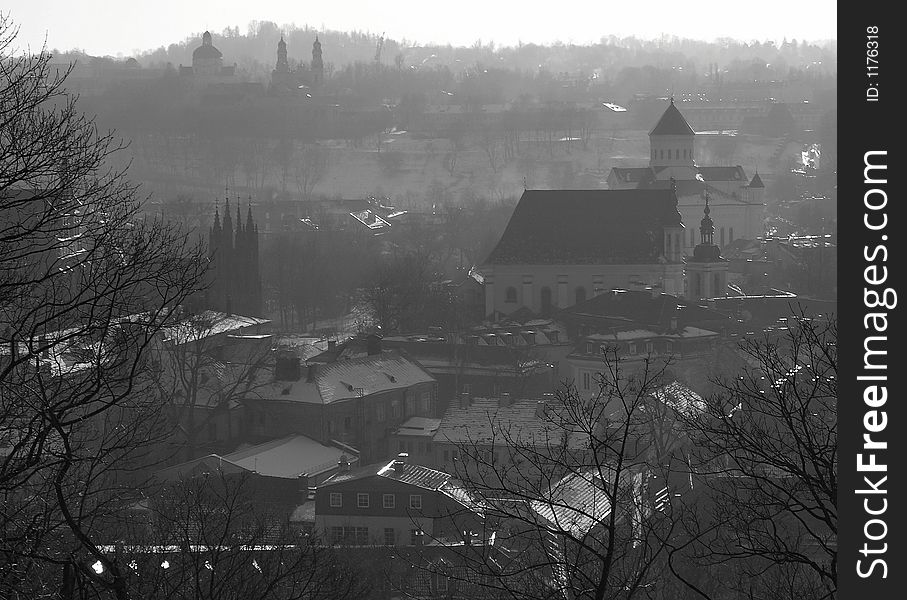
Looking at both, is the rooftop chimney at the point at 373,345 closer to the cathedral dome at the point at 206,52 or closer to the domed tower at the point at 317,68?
the domed tower at the point at 317,68

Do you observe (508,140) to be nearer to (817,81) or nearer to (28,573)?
(817,81)

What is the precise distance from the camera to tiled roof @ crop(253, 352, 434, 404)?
32812 millimetres

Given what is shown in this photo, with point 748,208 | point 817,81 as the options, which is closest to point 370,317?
point 748,208

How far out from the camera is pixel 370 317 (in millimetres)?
53531

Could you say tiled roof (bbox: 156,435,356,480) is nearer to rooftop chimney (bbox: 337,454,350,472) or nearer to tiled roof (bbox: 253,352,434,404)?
rooftop chimney (bbox: 337,454,350,472)

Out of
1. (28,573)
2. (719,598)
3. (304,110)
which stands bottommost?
(719,598)

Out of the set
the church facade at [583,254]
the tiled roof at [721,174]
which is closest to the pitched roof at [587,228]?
the church facade at [583,254]

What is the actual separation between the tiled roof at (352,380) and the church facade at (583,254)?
390 inches

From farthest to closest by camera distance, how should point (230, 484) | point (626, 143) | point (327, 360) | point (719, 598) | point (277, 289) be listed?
1. point (626, 143)
2. point (277, 289)
3. point (327, 360)
4. point (230, 484)
5. point (719, 598)

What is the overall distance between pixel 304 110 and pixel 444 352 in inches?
4093

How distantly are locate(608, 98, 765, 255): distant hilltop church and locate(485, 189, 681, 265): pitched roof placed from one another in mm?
9141

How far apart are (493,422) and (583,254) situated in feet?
52.3

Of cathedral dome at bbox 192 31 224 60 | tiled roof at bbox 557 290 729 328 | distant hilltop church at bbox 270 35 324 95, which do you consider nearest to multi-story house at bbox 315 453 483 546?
tiled roof at bbox 557 290 729 328

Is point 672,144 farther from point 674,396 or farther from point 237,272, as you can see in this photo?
point 674,396
